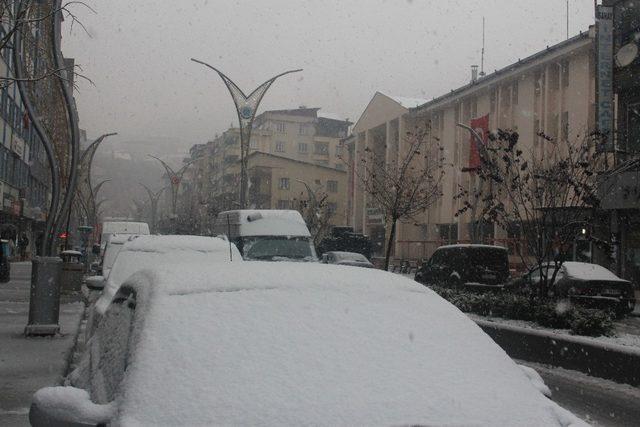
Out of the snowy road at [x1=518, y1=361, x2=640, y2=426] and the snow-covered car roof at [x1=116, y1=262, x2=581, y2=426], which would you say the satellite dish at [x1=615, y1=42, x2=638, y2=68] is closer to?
the snowy road at [x1=518, y1=361, x2=640, y2=426]

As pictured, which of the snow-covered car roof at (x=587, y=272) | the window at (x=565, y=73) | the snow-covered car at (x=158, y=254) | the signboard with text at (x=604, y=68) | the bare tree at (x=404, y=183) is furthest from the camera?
the window at (x=565, y=73)

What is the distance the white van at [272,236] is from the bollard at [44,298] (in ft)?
27.4

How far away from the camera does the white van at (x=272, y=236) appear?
63.2ft

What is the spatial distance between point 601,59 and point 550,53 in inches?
467

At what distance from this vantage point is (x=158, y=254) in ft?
32.0

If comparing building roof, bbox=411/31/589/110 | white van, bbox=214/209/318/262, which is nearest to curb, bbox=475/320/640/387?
white van, bbox=214/209/318/262

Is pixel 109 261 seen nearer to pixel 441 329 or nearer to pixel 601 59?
pixel 441 329

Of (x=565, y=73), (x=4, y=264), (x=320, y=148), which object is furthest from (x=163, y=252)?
(x=320, y=148)

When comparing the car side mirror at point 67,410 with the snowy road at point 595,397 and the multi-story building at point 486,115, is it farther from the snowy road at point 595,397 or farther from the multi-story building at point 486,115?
the multi-story building at point 486,115

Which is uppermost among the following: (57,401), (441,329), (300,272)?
(300,272)

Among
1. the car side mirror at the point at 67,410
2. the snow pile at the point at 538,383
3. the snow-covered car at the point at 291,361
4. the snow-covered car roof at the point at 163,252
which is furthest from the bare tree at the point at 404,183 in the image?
the car side mirror at the point at 67,410

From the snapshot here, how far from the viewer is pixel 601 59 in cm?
2711

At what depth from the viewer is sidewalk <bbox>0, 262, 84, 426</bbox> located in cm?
634

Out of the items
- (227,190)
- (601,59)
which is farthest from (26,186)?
(227,190)
